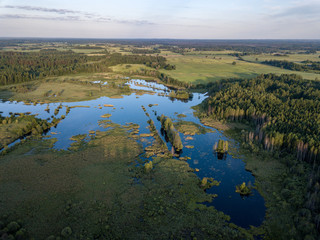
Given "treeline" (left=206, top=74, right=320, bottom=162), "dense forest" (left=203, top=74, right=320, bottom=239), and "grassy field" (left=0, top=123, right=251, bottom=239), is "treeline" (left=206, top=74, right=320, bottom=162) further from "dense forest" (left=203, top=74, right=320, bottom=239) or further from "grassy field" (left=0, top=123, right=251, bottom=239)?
"grassy field" (left=0, top=123, right=251, bottom=239)

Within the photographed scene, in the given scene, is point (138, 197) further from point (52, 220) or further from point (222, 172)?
point (222, 172)

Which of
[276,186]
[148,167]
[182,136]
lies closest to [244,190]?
[276,186]

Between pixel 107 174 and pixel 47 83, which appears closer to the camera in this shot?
pixel 107 174

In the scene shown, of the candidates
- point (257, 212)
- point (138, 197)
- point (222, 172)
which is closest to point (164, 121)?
point (222, 172)

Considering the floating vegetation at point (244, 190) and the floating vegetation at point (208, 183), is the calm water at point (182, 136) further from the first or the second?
the floating vegetation at point (208, 183)

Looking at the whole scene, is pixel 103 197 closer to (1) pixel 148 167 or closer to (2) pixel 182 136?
(1) pixel 148 167
